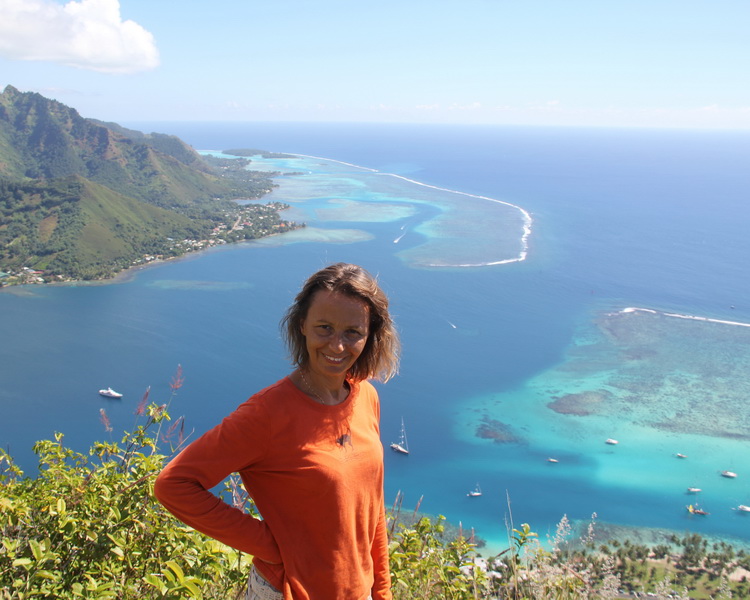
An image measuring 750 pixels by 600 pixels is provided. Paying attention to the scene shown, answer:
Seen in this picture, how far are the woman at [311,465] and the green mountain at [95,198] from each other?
32639 millimetres

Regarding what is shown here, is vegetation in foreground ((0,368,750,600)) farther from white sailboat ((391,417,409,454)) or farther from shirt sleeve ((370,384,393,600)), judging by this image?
white sailboat ((391,417,409,454))

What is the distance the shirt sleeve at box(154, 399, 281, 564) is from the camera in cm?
113

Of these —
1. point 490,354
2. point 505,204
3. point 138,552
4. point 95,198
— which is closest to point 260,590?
point 138,552

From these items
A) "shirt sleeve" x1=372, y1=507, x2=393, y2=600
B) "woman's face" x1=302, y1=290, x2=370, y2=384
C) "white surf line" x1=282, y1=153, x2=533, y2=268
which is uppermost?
"woman's face" x1=302, y1=290, x2=370, y2=384

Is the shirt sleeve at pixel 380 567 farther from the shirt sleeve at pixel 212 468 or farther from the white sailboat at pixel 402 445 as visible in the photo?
the white sailboat at pixel 402 445

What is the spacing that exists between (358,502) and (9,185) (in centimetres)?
4724

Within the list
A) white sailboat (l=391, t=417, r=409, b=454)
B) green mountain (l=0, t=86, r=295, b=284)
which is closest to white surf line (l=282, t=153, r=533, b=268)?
green mountain (l=0, t=86, r=295, b=284)

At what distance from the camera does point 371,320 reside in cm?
144

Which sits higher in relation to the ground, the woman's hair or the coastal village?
the woman's hair

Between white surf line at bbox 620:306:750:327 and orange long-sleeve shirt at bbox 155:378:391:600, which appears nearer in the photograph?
orange long-sleeve shirt at bbox 155:378:391:600

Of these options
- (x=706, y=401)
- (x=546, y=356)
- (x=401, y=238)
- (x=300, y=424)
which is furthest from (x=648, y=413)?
(x=401, y=238)

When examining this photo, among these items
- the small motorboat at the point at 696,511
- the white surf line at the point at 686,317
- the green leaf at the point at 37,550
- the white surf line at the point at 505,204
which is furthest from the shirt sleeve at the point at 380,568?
the white surf line at the point at 505,204

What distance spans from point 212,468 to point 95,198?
142 ft

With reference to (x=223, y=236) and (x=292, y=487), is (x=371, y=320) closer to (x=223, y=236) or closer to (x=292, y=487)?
(x=292, y=487)
